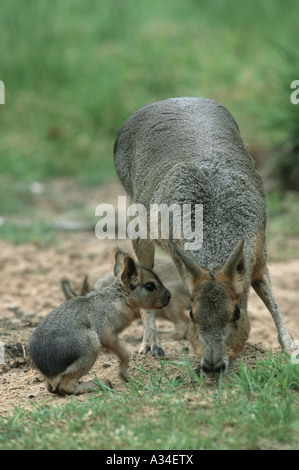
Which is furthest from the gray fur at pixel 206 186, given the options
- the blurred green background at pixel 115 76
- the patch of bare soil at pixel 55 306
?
the blurred green background at pixel 115 76

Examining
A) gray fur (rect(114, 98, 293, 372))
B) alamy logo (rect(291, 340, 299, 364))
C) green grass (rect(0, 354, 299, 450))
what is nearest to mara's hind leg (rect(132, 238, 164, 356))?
gray fur (rect(114, 98, 293, 372))

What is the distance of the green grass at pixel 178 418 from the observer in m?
3.39

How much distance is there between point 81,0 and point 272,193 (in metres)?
8.04

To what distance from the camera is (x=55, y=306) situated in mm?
6559

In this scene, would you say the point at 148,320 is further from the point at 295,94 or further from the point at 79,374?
the point at 295,94

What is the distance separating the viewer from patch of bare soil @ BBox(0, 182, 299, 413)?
4741mm

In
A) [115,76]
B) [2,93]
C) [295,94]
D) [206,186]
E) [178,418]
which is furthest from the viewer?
[115,76]

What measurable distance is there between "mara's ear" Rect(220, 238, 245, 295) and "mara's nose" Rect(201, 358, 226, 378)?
1.28ft

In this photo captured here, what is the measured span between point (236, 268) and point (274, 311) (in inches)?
38.4

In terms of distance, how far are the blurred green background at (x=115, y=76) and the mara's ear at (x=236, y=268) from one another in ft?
18.0

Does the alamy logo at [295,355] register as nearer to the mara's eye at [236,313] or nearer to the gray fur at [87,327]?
the mara's eye at [236,313]

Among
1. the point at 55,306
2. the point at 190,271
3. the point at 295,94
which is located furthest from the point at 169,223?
the point at 295,94
